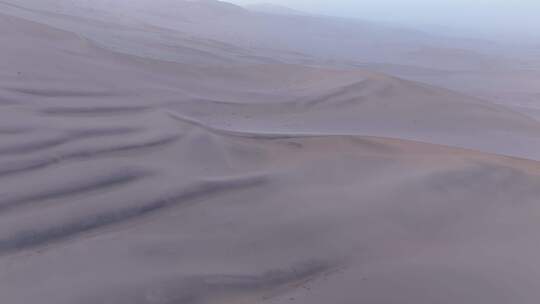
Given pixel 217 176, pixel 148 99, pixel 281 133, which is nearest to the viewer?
pixel 217 176

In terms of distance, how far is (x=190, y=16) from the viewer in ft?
78.3

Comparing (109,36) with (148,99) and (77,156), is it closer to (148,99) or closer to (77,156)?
(148,99)

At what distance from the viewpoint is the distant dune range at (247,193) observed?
261 centimetres

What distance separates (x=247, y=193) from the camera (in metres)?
3.51

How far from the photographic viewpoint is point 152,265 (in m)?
2.63

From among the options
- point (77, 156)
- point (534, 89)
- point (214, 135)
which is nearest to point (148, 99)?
point (214, 135)

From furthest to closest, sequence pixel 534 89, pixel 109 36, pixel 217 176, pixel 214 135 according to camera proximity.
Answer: pixel 534 89 → pixel 109 36 → pixel 214 135 → pixel 217 176

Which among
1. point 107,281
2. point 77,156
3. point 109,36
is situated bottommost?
point 107,281

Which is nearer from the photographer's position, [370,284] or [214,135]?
[370,284]

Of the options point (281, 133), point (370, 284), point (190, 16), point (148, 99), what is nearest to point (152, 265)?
point (370, 284)

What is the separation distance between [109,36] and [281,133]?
6.95m

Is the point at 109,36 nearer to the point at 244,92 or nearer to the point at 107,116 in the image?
the point at 244,92

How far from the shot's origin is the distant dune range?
8.55 ft

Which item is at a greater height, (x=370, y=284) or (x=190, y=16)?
(x=190, y=16)
